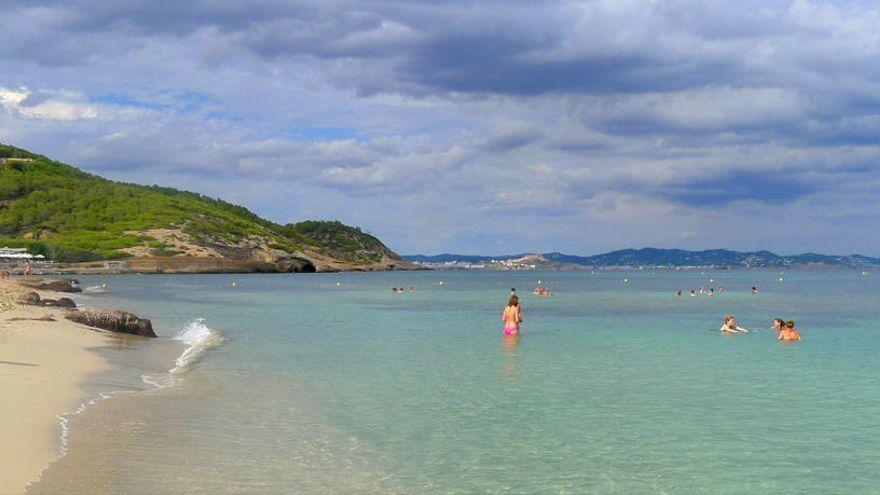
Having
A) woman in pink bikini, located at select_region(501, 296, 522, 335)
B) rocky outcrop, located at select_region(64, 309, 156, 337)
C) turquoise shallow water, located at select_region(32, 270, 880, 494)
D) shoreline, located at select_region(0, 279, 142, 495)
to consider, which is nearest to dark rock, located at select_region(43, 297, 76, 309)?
shoreline, located at select_region(0, 279, 142, 495)

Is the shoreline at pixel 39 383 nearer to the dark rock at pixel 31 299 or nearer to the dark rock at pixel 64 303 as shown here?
the dark rock at pixel 31 299

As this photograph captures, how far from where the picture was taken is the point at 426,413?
674 inches

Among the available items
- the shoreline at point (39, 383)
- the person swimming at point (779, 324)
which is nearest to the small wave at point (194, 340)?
the shoreline at point (39, 383)

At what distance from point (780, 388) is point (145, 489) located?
17.5m

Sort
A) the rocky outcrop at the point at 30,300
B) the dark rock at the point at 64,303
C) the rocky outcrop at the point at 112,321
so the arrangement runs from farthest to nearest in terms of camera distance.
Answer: the dark rock at the point at 64,303
the rocky outcrop at the point at 30,300
the rocky outcrop at the point at 112,321

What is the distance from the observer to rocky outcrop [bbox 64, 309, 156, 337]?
1239 inches

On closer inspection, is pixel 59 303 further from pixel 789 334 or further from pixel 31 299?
pixel 789 334

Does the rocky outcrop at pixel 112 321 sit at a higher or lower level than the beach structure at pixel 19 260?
lower

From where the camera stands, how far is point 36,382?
17.4m

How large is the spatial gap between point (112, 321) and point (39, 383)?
1519 centimetres

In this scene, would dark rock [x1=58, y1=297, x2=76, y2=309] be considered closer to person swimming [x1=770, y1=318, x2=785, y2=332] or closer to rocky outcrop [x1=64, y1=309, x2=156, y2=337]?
rocky outcrop [x1=64, y1=309, x2=156, y2=337]

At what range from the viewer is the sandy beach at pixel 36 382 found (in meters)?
11.2

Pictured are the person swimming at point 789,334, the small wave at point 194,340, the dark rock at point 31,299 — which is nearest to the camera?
the small wave at point 194,340

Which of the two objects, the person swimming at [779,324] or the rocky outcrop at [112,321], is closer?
the rocky outcrop at [112,321]
